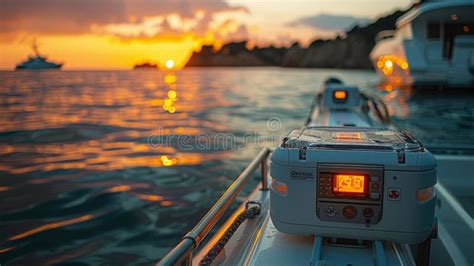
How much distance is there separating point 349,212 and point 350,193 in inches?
5.1

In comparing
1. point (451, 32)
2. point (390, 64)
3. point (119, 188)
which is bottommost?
point (119, 188)

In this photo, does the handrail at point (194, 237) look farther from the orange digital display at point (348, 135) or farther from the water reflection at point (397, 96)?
the water reflection at point (397, 96)

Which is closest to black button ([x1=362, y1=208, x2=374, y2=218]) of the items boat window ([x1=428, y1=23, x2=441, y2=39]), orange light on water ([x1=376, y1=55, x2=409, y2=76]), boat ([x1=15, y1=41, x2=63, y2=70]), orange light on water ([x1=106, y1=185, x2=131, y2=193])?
orange light on water ([x1=106, y1=185, x2=131, y2=193])

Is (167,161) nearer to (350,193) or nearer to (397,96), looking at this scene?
(350,193)

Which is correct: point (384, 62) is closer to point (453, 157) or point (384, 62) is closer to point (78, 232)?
point (453, 157)

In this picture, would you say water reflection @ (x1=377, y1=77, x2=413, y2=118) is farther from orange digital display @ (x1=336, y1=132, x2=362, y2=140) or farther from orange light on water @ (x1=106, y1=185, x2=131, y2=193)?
orange digital display @ (x1=336, y1=132, x2=362, y2=140)

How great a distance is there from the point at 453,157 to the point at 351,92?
14.4ft

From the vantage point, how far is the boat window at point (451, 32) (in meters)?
25.1

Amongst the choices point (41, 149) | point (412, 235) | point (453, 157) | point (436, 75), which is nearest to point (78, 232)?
point (412, 235)

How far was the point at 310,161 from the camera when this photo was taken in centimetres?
266

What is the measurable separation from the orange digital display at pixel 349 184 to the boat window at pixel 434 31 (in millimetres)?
26210

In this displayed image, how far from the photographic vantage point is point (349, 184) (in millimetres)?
2637

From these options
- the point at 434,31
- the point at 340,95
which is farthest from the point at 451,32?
the point at 340,95

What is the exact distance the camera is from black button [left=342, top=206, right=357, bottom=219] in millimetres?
2645
